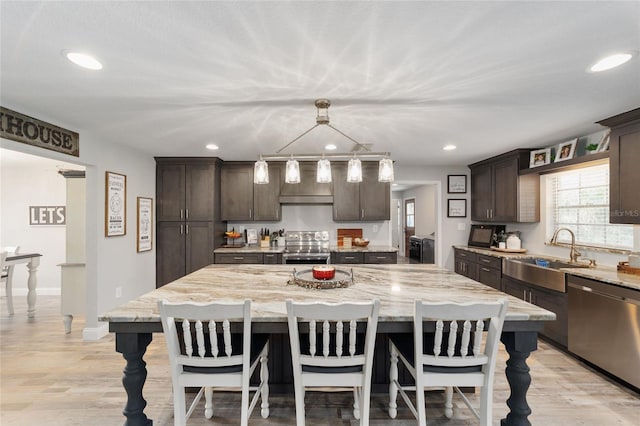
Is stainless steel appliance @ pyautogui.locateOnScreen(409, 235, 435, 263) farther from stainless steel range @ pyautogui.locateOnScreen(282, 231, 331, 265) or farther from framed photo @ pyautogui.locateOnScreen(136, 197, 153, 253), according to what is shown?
framed photo @ pyautogui.locateOnScreen(136, 197, 153, 253)

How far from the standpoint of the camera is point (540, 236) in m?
4.30

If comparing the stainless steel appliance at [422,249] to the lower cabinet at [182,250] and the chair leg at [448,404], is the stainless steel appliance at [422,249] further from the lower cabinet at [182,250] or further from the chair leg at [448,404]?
the chair leg at [448,404]

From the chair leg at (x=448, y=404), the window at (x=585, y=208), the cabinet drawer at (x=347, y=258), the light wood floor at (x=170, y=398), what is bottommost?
the light wood floor at (x=170, y=398)

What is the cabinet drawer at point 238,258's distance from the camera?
4.69 m

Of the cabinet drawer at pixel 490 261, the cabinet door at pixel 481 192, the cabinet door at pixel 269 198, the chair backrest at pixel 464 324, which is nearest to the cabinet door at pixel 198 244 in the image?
the cabinet door at pixel 269 198

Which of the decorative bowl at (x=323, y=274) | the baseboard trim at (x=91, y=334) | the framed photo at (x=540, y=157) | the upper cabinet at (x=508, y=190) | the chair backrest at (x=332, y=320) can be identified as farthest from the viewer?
the upper cabinet at (x=508, y=190)

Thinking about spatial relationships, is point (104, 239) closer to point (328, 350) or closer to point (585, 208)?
point (328, 350)

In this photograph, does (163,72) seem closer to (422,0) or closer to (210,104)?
(210,104)

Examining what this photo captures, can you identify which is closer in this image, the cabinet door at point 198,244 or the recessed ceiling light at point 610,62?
the recessed ceiling light at point 610,62

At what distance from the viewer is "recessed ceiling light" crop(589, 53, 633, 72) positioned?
1750mm

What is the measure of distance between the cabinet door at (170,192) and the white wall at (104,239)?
1.47 feet

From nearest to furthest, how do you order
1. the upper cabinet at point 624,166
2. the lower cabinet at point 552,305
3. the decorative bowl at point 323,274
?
the decorative bowl at point 323,274 < the upper cabinet at point 624,166 < the lower cabinet at point 552,305

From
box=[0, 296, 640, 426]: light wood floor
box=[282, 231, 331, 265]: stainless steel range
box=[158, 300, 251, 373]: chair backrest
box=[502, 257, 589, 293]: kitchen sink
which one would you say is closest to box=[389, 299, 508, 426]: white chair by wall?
box=[0, 296, 640, 426]: light wood floor

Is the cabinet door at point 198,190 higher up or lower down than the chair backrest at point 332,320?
higher up
